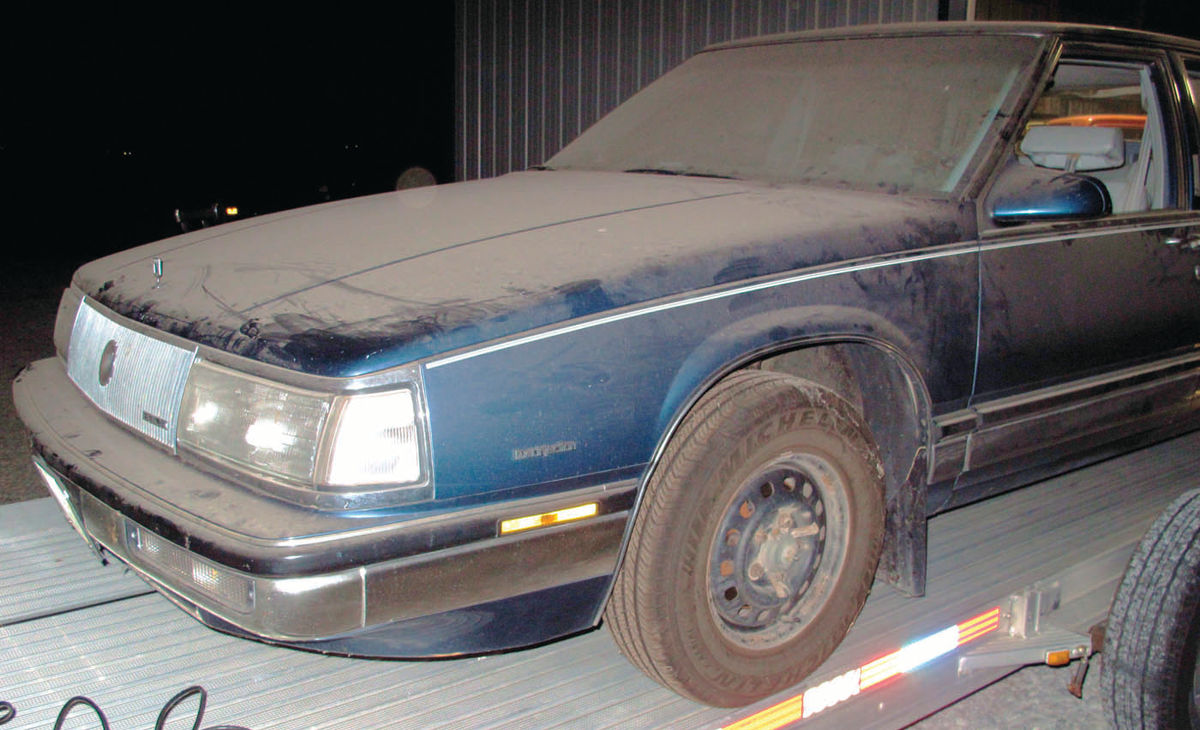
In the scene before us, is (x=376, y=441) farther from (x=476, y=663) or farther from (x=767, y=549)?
(x=767, y=549)

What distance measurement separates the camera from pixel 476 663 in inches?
82.7

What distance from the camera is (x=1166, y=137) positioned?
10.2 feet

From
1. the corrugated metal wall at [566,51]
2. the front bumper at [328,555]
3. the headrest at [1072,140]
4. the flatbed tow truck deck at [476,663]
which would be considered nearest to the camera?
the front bumper at [328,555]

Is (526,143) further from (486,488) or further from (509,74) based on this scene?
(486,488)

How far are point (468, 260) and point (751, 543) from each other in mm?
825

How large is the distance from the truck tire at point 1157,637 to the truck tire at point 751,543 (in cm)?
Answer: 55

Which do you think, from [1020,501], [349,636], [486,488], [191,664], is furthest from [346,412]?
[1020,501]

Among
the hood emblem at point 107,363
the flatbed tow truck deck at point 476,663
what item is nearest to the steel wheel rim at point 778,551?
the flatbed tow truck deck at point 476,663

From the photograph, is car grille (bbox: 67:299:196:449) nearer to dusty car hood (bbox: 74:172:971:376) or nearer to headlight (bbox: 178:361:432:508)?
dusty car hood (bbox: 74:172:971:376)

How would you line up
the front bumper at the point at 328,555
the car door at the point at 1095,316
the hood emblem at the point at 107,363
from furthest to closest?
1. the car door at the point at 1095,316
2. the hood emblem at the point at 107,363
3. the front bumper at the point at 328,555

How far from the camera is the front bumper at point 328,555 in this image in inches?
65.3

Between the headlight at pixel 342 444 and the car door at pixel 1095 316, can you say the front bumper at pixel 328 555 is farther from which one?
the car door at pixel 1095 316

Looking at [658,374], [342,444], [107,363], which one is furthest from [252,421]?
[658,374]

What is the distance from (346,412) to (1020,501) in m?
2.27
